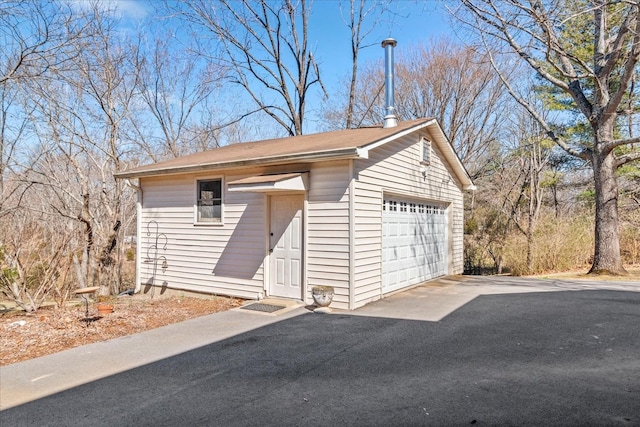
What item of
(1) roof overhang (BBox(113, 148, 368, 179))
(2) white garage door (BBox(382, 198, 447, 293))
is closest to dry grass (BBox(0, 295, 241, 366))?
(1) roof overhang (BBox(113, 148, 368, 179))

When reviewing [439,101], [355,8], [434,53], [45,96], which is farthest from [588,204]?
[45,96]

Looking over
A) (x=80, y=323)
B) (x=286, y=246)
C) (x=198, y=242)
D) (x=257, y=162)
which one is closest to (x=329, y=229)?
(x=286, y=246)

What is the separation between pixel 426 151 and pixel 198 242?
5.75m

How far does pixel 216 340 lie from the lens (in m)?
5.44

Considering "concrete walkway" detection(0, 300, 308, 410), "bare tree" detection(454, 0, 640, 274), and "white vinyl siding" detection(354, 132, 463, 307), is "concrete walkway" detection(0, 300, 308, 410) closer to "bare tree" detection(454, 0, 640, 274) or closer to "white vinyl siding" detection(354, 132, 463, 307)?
"white vinyl siding" detection(354, 132, 463, 307)

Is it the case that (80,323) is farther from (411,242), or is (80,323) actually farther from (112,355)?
(411,242)

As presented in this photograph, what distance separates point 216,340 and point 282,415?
249cm

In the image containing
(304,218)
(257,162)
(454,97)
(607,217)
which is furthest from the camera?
(454,97)

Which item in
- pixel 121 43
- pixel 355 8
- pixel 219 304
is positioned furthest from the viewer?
pixel 355 8

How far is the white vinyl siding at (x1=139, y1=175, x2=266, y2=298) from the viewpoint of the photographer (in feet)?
26.2

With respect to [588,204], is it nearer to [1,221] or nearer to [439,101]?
[439,101]

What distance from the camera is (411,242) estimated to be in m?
9.33

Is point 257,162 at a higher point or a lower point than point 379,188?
higher

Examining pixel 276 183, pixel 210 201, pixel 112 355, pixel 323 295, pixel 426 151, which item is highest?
pixel 426 151
